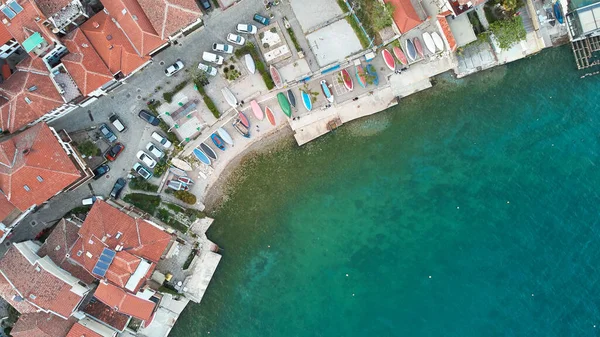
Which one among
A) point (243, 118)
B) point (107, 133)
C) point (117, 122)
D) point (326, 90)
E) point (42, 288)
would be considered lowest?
point (42, 288)

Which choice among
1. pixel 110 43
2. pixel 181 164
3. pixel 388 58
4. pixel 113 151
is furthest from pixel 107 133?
pixel 388 58

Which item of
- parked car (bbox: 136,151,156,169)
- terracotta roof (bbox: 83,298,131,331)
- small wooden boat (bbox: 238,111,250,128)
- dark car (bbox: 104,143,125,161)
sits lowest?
terracotta roof (bbox: 83,298,131,331)

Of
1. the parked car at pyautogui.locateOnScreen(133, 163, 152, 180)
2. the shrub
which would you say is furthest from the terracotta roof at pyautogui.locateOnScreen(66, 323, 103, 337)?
the parked car at pyautogui.locateOnScreen(133, 163, 152, 180)

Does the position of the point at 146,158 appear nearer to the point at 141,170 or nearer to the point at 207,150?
the point at 141,170

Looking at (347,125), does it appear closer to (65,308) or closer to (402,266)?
(402,266)

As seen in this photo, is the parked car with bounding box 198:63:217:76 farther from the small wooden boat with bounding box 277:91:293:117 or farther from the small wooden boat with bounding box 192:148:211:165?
the small wooden boat with bounding box 192:148:211:165

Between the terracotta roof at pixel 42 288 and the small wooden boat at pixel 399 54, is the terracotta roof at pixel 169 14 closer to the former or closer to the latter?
the small wooden boat at pixel 399 54
